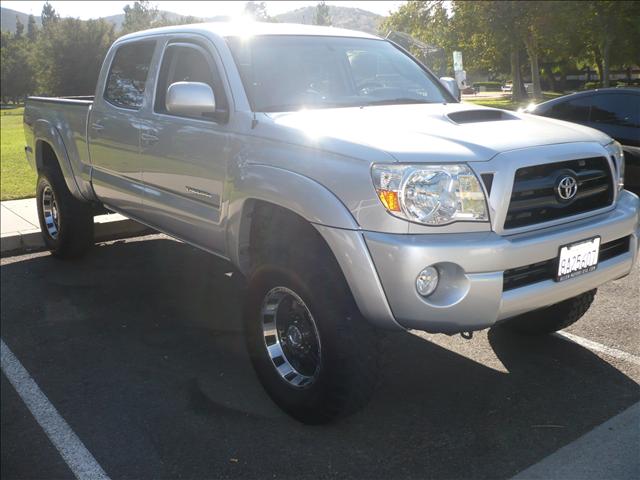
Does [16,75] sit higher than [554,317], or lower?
higher

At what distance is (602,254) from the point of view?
3.38 m

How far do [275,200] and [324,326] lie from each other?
692 mm

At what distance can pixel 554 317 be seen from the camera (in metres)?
4.16

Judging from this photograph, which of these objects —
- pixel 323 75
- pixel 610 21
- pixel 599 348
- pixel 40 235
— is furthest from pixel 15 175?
pixel 610 21

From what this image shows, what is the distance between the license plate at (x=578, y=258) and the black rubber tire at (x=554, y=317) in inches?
28.8

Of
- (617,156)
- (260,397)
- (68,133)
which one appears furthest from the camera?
(68,133)

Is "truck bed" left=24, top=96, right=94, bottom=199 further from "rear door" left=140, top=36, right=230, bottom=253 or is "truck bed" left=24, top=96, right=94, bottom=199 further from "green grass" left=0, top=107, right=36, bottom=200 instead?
"green grass" left=0, top=107, right=36, bottom=200

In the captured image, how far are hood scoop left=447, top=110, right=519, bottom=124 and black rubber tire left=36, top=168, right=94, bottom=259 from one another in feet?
12.9

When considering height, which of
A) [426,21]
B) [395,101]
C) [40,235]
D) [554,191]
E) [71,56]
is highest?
[71,56]

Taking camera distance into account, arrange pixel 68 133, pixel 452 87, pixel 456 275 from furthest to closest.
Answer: pixel 68 133
pixel 452 87
pixel 456 275

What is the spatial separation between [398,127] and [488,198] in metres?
0.64

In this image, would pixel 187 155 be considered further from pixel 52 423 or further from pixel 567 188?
pixel 567 188

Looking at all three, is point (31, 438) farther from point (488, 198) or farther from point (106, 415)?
point (488, 198)

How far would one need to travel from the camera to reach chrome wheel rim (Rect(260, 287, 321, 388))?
3.38 meters
